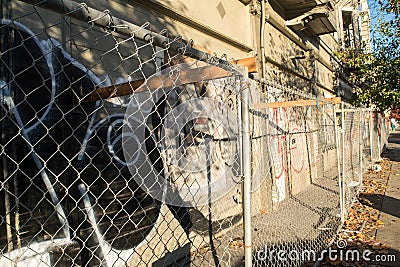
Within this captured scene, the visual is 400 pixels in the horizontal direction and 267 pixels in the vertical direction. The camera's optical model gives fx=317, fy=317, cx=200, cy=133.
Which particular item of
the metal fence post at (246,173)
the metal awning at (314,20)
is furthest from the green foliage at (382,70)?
the metal fence post at (246,173)

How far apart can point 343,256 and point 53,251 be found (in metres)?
3.41

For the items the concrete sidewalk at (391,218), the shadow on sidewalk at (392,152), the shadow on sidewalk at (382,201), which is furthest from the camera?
the shadow on sidewalk at (392,152)

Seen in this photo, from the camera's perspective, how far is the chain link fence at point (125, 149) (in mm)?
1985

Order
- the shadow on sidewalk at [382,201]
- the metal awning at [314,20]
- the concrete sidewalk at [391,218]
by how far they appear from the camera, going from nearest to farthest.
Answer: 1. the concrete sidewalk at [391,218]
2. the shadow on sidewalk at [382,201]
3. the metal awning at [314,20]

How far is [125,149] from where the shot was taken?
10.9 feet

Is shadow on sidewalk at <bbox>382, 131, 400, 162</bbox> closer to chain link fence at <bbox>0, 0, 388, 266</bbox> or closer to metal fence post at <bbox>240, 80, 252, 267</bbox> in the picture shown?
chain link fence at <bbox>0, 0, 388, 266</bbox>

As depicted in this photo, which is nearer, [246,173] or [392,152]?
[246,173]

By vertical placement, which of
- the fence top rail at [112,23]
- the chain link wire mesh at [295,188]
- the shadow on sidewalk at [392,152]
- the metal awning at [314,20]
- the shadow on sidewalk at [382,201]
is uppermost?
the metal awning at [314,20]

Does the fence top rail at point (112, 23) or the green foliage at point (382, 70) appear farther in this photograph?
the green foliage at point (382, 70)

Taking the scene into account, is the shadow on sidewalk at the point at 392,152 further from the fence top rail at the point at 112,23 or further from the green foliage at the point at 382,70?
the fence top rail at the point at 112,23

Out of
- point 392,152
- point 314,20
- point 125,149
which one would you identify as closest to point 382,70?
point 314,20

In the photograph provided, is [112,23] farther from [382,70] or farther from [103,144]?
[382,70]

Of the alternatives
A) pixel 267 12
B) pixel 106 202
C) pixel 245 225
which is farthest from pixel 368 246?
pixel 267 12

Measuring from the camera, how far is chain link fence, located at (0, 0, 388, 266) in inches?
78.1
